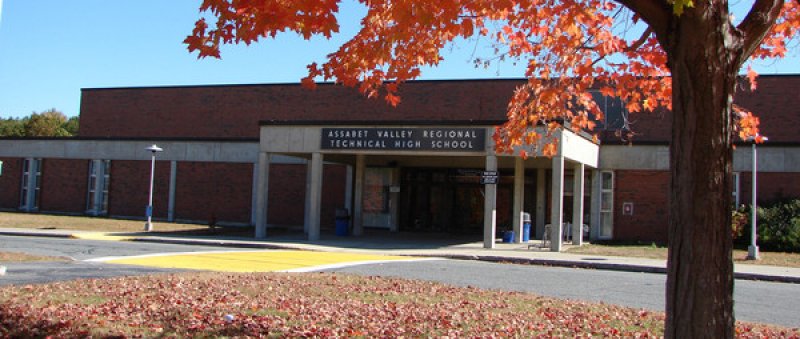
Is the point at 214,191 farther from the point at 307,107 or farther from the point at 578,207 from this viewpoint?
the point at 578,207

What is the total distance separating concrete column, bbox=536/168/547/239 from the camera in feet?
102

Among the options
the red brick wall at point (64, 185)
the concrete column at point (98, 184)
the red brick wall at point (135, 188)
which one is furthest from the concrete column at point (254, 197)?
the red brick wall at point (64, 185)

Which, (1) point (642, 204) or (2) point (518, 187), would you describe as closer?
(2) point (518, 187)

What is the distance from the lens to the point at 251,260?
1711 centimetres

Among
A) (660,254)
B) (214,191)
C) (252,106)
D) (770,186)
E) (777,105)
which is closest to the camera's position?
(660,254)

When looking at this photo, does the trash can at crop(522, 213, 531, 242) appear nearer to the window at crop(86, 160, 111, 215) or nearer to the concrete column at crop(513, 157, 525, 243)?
the concrete column at crop(513, 157, 525, 243)

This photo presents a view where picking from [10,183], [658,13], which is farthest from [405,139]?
[10,183]

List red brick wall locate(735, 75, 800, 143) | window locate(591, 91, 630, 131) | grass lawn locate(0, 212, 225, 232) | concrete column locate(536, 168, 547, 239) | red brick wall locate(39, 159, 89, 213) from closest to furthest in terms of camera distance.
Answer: grass lawn locate(0, 212, 225, 232)
red brick wall locate(735, 75, 800, 143)
window locate(591, 91, 630, 131)
concrete column locate(536, 168, 547, 239)
red brick wall locate(39, 159, 89, 213)

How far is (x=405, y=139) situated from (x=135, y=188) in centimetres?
1868

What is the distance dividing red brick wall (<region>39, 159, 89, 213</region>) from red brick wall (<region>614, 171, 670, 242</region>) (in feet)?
84.8

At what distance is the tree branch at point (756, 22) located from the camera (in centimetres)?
560

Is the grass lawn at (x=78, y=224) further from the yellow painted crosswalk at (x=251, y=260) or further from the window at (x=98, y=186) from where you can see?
the yellow painted crosswalk at (x=251, y=260)

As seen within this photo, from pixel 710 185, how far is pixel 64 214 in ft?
122

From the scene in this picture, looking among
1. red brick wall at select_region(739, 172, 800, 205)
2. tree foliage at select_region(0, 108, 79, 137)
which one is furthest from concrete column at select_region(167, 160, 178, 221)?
tree foliage at select_region(0, 108, 79, 137)
